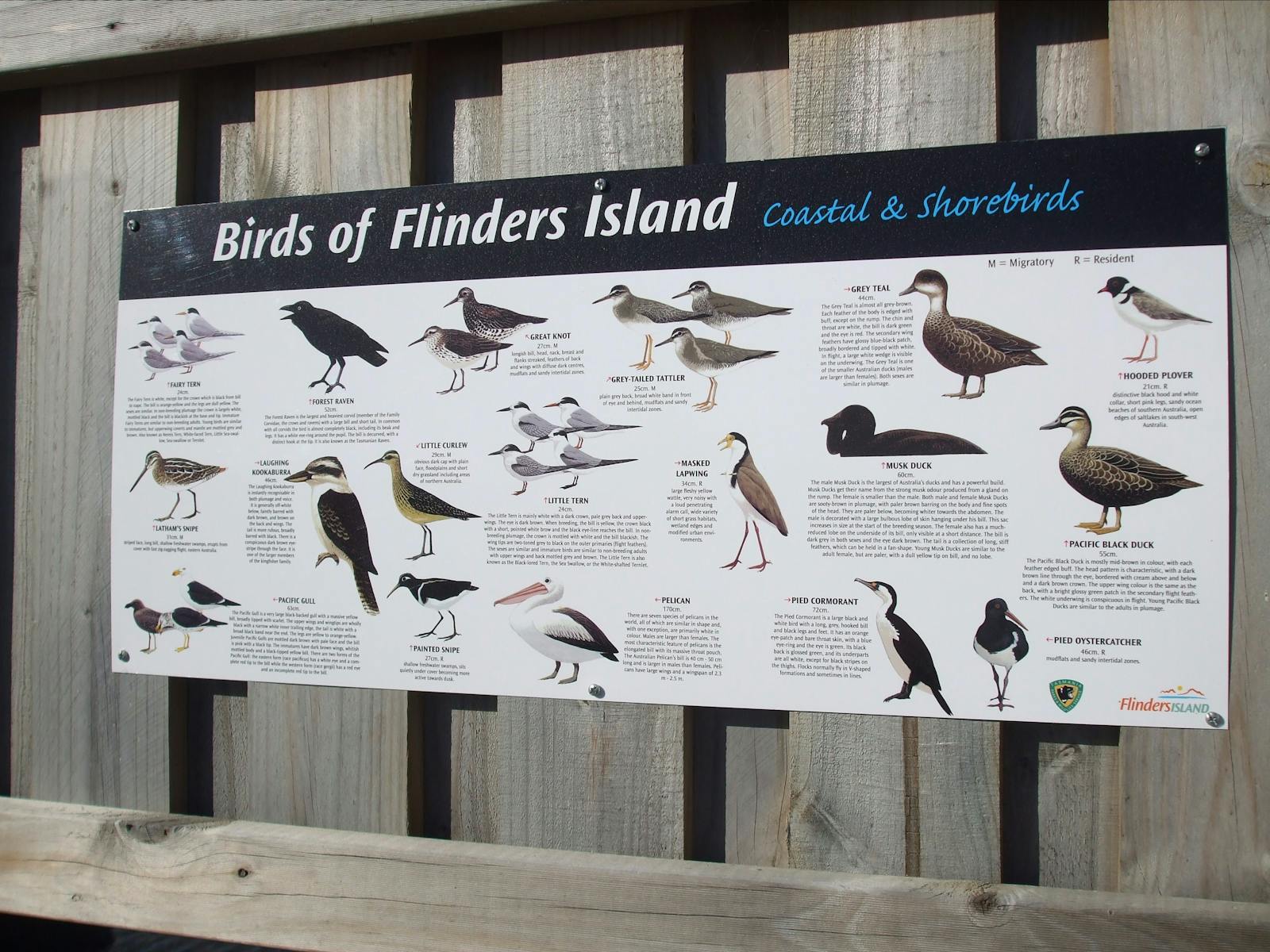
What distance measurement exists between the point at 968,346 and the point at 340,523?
1.14 m

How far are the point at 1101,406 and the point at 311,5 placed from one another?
1543 mm

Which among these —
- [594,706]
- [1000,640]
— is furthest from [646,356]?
[1000,640]

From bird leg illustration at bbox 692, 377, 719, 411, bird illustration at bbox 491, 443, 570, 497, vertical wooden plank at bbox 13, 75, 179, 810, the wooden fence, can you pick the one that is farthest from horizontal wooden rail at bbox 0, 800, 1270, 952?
bird leg illustration at bbox 692, 377, 719, 411

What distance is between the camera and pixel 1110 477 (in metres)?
1.35

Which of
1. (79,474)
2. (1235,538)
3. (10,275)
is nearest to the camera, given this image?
(1235,538)

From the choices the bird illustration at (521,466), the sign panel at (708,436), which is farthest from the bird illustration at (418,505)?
the bird illustration at (521,466)

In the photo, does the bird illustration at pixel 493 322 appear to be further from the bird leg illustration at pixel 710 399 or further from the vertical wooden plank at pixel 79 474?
the vertical wooden plank at pixel 79 474

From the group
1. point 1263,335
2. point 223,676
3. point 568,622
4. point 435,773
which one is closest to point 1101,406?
point 1263,335

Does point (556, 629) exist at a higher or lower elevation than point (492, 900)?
higher

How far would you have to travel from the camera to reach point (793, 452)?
1.45 meters

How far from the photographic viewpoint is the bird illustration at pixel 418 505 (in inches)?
62.5

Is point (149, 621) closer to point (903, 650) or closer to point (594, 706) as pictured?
point (594, 706)

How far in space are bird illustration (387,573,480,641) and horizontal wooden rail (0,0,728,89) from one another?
1006 millimetres

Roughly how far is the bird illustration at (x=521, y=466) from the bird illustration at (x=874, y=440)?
1.61 ft
